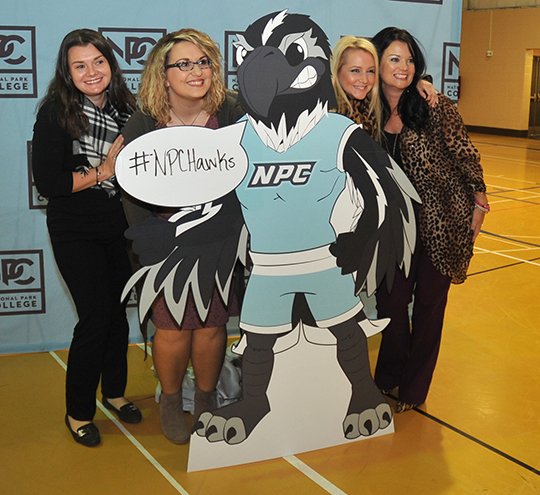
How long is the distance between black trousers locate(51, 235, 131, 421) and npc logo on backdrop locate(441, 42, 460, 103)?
102 inches

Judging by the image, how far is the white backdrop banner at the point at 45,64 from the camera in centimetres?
402

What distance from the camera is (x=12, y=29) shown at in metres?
3.98

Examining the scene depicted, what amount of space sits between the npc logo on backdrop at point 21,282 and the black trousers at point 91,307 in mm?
1071

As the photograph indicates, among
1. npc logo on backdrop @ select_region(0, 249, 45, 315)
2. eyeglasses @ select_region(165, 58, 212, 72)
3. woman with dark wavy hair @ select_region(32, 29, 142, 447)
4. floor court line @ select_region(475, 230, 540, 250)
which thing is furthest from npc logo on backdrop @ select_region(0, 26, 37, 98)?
floor court line @ select_region(475, 230, 540, 250)

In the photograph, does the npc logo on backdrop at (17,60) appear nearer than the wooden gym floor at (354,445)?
No

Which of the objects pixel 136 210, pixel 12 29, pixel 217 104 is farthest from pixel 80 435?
pixel 12 29

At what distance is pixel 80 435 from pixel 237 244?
3.63 feet

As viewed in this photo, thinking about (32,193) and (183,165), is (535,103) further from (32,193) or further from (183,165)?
(183,165)

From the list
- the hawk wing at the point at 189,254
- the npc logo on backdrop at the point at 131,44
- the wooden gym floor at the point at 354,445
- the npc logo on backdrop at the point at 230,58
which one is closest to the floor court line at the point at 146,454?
the wooden gym floor at the point at 354,445

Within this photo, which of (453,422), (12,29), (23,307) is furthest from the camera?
(23,307)

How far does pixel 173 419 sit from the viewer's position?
10.9 ft

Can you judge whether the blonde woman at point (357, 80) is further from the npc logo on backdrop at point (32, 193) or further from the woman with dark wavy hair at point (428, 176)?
the npc logo on backdrop at point (32, 193)

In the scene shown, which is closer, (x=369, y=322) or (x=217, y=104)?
(x=217, y=104)

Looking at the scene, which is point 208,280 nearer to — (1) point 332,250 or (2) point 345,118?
(1) point 332,250
